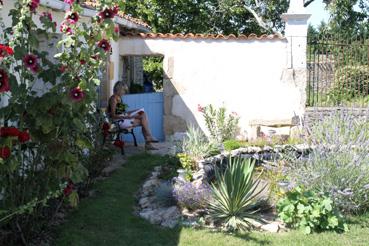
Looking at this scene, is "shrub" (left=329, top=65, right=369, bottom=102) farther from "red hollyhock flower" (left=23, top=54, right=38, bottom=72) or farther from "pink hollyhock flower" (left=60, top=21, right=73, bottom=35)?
"red hollyhock flower" (left=23, top=54, right=38, bottom=72)

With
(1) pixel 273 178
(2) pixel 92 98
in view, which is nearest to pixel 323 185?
(1) pixel 273 178

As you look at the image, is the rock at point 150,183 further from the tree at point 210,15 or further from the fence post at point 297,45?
the tree at point 210,15

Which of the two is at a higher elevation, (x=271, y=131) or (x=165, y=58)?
(x=165, y=58)

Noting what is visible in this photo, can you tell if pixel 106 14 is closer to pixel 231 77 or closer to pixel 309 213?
pixel 309 213

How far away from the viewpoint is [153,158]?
8.32 meters

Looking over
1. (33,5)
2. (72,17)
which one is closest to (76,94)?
(72,17)

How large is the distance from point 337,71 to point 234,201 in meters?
6.85

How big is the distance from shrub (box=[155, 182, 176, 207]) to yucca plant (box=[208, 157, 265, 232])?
0.56 metres

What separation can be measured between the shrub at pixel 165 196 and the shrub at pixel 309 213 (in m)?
1.25

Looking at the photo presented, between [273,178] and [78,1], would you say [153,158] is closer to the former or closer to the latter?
[273,178]

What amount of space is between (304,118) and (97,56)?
7.05 m

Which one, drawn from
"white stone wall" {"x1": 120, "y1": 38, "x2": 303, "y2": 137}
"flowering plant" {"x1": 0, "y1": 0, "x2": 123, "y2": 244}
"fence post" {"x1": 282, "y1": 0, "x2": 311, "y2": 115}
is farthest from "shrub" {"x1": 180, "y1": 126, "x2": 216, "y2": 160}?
"flowering plant" {"x1": 0, "y1": 0, "x2": 123, "y2": 244}

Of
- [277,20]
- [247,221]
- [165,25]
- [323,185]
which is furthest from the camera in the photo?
[277,20]

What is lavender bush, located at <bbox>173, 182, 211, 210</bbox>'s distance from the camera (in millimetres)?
5297
